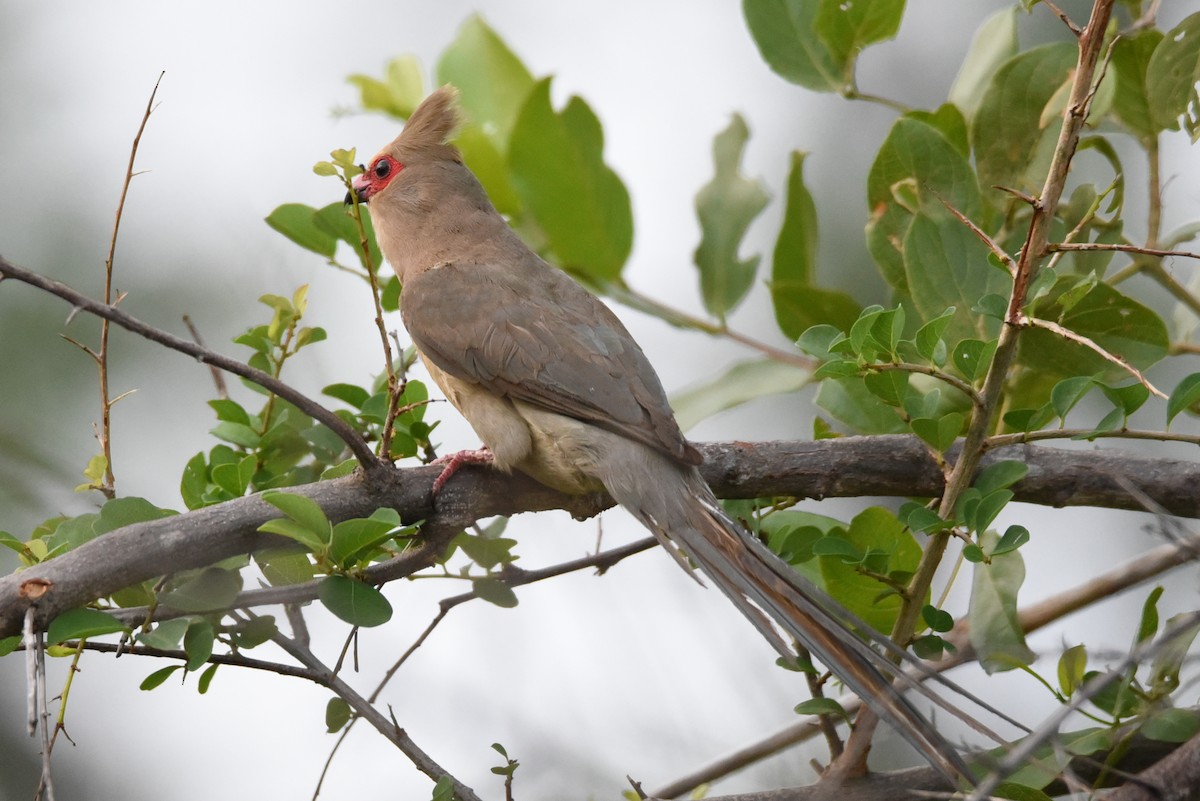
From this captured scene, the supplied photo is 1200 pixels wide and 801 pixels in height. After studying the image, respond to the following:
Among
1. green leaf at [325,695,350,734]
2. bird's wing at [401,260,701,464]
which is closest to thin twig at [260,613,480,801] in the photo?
green leaf at [325,695,350,734]

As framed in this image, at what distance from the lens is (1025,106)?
3080 millimetres

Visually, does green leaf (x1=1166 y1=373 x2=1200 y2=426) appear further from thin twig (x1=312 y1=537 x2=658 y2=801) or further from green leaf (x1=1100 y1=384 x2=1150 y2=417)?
thin twig (x1=312 y1=537 x2=658 y2=801)

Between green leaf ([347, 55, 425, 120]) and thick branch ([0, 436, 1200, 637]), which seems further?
green leaf ([347, 55, 425, 120])

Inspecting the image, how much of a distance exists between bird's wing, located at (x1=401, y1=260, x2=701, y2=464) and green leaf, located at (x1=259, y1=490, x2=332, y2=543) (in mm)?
900

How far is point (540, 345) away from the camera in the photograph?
328 cm

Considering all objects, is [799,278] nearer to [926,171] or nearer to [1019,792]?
[926,171]

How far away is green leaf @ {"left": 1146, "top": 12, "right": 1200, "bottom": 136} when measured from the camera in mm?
2814

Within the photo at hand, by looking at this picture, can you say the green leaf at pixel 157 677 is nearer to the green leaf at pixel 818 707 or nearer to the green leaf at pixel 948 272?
the green leaf at pixel 818 707

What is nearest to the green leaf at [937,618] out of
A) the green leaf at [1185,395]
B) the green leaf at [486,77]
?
the green leaf at [1185,395]

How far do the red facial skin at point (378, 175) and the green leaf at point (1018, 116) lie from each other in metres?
2.09

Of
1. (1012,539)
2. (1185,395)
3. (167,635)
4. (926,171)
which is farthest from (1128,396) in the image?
(167,635)

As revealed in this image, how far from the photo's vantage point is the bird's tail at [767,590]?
205 centimetres

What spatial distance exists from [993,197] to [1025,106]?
0.24 m

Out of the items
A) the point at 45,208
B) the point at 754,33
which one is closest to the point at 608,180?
the point at 754,33
